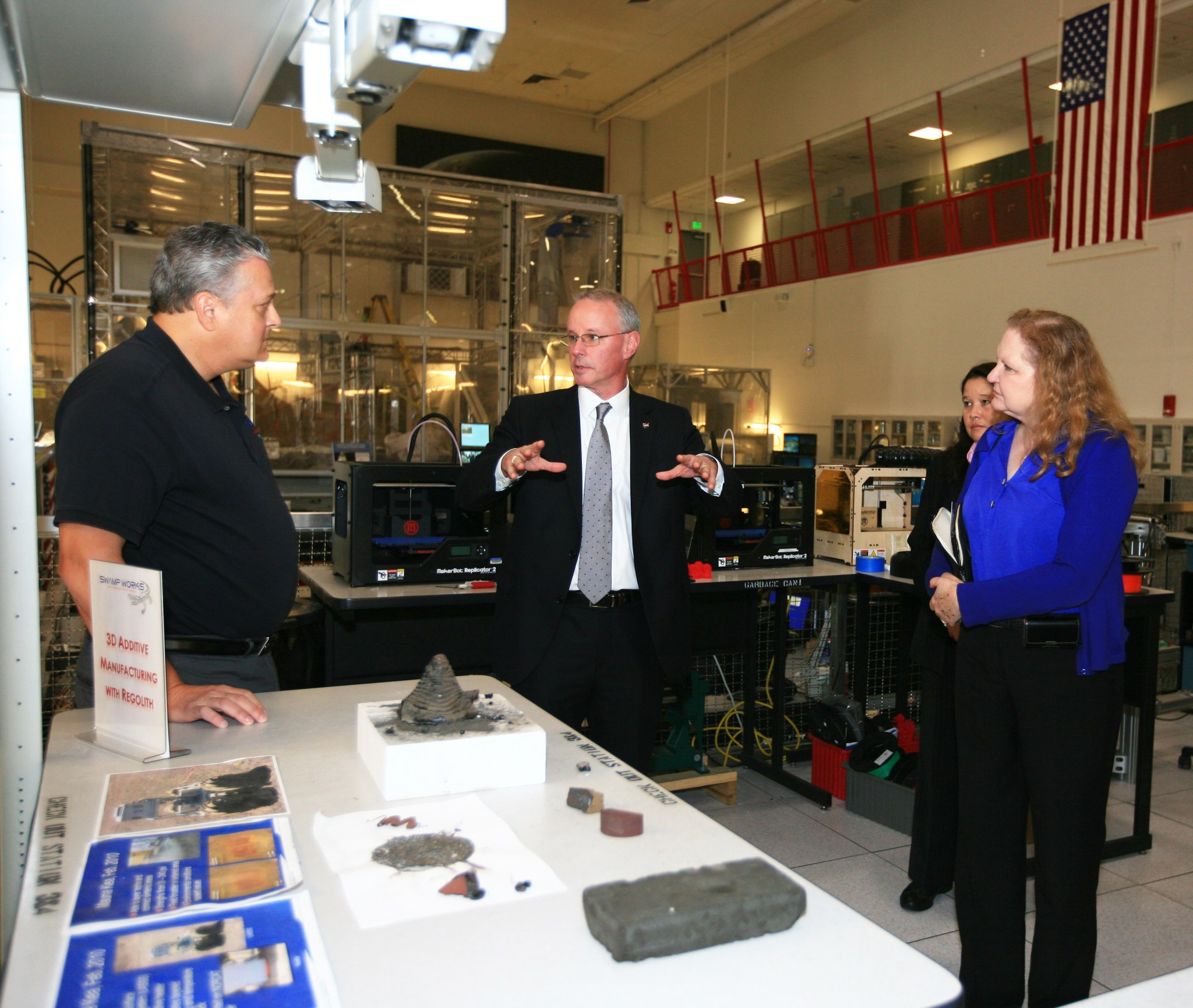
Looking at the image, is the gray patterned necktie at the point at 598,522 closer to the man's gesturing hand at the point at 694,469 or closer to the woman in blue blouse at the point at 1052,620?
the man's gesturing hand at the point at 694,469

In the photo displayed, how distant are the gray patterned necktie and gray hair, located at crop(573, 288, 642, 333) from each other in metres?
0.23

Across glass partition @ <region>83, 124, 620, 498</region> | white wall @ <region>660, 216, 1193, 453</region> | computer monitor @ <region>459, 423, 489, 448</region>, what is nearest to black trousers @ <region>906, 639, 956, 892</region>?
computer monitor @ <region>459, 423, 489, 448</region>

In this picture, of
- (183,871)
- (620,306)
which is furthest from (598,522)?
(183,871)

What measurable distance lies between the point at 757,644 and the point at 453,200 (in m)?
4.29

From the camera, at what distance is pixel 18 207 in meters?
1.66

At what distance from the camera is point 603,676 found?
2375 millimetres

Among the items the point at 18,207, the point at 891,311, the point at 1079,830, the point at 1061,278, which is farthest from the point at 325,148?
the point at 891,311

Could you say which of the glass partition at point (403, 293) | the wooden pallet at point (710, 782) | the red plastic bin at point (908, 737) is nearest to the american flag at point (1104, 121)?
the glass partition at point (403, 293)

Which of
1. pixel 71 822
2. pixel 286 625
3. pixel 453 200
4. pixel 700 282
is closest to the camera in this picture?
pixel 71 822

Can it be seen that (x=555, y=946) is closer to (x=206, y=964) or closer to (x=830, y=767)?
(x=206, y=964)

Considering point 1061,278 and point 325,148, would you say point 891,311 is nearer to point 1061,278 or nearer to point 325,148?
point 1061,278

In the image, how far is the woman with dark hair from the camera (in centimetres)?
275

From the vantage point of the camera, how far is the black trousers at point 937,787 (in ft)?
9.05

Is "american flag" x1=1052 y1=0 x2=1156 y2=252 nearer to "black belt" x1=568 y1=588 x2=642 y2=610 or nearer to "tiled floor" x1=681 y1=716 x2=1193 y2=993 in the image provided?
"tiled floor" x1=681 y1=716 x2=1193 y2=993
